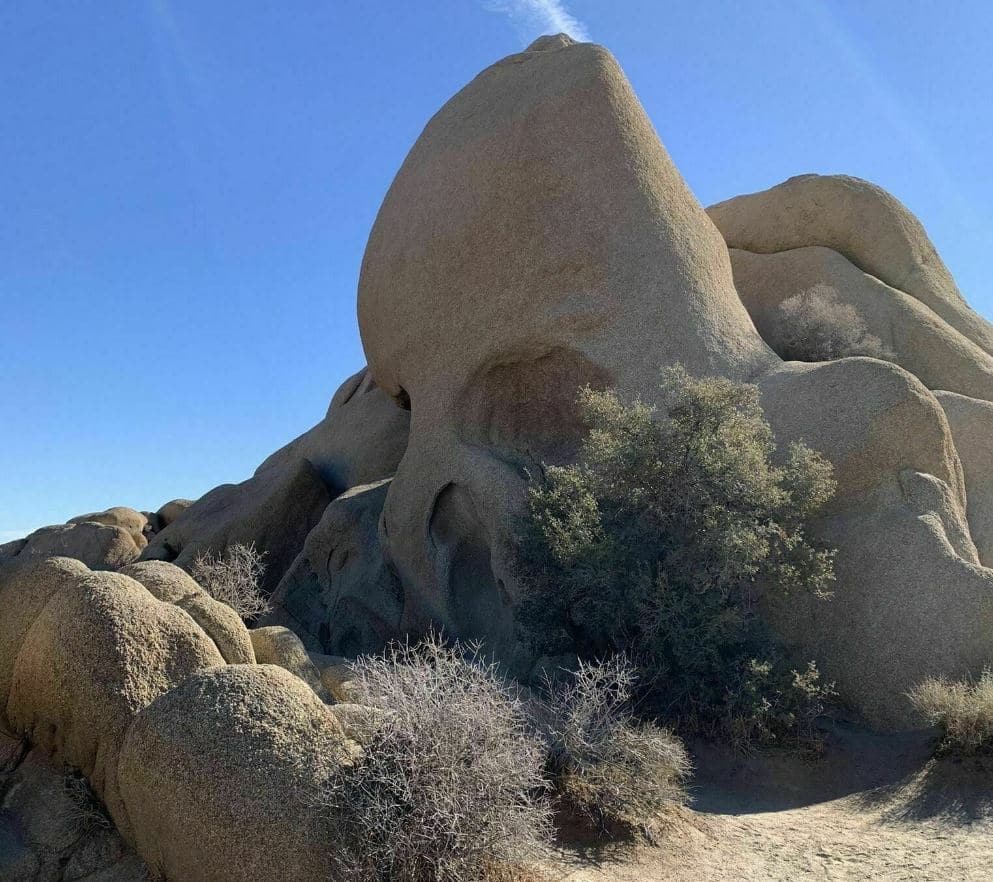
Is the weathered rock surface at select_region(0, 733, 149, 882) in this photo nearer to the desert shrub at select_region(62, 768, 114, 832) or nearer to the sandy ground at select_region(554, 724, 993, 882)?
the desert shrub at select_region(62, 768, 114, 832)

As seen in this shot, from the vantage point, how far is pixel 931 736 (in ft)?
28.0

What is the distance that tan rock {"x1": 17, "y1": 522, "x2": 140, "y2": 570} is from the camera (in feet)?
63.4

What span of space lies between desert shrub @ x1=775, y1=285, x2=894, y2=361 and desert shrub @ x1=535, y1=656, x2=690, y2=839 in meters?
9.02

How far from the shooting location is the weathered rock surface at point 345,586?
13578 millimetres

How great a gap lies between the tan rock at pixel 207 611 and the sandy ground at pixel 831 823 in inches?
109

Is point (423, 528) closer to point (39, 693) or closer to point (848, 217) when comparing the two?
point (39, 693)

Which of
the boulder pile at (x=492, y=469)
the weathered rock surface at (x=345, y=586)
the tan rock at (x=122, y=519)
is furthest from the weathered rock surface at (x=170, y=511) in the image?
the weathered rock surface at (x=345, y=586)

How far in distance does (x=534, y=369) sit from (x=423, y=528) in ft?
8.75

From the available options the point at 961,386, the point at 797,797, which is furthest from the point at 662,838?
the point at 961,386

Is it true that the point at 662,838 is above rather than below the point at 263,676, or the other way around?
below

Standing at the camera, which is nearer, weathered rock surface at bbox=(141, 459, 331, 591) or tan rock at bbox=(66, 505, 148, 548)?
weathered rock surface at bbox=(141, 459, 331, 591)

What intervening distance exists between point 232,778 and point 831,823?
4810 mm

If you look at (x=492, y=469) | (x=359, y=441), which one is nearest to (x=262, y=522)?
(x=359, y=441)

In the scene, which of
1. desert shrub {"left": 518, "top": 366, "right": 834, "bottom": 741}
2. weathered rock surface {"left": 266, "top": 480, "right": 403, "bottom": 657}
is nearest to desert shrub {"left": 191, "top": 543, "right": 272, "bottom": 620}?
weathered rock surface {"left": 266, "top": 480, "right": 403, "bottom": 657}
